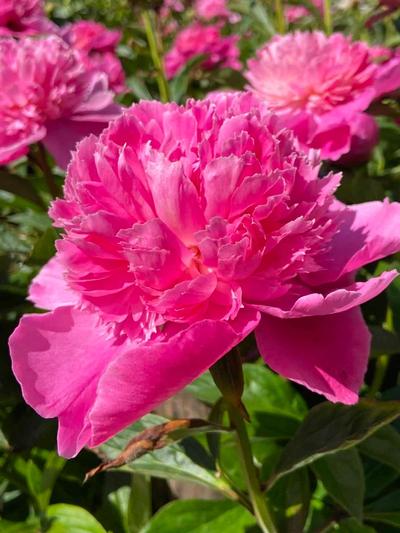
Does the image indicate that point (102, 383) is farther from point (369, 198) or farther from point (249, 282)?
point (369, 198)

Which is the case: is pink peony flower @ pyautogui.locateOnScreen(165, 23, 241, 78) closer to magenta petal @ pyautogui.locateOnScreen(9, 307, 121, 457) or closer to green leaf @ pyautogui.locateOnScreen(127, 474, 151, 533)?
green leaf @ pyautogui.locateOnScreen(127, 474, 151, 533)

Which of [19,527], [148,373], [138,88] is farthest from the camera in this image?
[138,88]

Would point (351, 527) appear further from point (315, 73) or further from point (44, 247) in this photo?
point (315, 73)

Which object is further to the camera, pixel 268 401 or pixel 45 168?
pixel 45 168

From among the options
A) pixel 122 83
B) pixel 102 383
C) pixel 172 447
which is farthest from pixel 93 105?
pixel 122 83

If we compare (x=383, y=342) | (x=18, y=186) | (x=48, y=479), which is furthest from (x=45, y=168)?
(x=383, y=342)

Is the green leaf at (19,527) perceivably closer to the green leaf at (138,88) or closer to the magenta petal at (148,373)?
the magenta petal at (148,373)

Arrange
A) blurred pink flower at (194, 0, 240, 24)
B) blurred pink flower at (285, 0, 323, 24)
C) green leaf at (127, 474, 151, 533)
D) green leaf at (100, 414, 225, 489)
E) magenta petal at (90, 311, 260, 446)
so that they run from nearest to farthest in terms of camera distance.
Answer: magenta petal at (90, 311, 260, 446) → green leaf at (100, 414, 225, 489) → green leaf at (127, 474, 151, 533) → blurred pink flower at (285, 0, 323, 24) → blurred pink flower at (194, 0, 240, 24)

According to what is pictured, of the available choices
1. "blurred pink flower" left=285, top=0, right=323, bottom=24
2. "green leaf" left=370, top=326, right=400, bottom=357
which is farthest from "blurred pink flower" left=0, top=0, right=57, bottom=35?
"blurred pink flower" left=285, top=0, right=323, bottom=24
